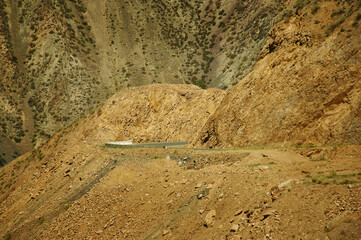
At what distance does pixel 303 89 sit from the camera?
2084cm

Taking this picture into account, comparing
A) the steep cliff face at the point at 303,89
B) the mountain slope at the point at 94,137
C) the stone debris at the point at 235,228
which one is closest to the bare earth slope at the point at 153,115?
the mountain slope at the point at 94,137

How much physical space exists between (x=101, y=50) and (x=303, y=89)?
61745 mm

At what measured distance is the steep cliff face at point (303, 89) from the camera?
18.2m

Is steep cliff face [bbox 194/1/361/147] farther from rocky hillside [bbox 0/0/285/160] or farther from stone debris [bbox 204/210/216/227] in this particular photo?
rocky hillside [bbox 0/0/285/160]

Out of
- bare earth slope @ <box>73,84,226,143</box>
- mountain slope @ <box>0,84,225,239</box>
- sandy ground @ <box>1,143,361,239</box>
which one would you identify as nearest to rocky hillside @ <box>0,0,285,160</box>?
bare earth slope @ <box>73,84,226,143</box>

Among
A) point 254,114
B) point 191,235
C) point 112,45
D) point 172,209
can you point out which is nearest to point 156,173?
point 172,209

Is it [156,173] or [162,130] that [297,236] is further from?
[162,130]

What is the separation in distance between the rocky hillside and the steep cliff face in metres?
31.5

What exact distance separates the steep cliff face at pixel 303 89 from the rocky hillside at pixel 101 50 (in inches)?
1242

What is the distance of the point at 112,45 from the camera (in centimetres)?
7619

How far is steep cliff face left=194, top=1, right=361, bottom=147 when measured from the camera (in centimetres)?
1822

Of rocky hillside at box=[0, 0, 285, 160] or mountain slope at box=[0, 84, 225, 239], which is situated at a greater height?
rocky hillside at box=[0, 0, 285, 160]

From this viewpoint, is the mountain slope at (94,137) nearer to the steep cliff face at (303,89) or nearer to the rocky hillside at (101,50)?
the steep cliff face at (303,89)

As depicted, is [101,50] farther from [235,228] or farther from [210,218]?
[235,228]
